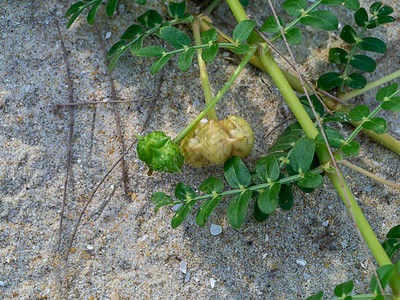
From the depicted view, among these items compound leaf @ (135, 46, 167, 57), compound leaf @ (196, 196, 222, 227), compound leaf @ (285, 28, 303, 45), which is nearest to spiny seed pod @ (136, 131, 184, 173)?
compound leaf @ (196, 196, 222, 227)

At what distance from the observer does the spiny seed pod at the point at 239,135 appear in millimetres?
1907

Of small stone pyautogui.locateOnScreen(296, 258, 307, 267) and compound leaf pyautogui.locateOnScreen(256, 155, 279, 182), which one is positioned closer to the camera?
compound leaf pyautogui.locateOnScreen(256, 155, 279, 182)

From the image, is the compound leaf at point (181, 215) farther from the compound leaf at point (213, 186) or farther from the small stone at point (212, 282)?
the small stone at point (212, 282)

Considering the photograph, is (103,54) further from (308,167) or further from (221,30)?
(308,167)

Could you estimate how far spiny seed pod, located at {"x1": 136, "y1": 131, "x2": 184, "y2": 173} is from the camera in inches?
71.4

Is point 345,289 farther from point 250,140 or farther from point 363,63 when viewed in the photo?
point 363,63

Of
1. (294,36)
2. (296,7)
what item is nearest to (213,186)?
(294,36)

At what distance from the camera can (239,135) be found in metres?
1.91

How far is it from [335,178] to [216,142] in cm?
51

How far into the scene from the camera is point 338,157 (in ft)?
5.84

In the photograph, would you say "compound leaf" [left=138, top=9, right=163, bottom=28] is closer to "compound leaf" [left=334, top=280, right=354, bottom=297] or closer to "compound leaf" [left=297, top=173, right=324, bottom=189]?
"compound leaf" [left=297, top=173, right=324, bottom=189]

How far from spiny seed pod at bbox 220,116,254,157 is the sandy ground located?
0.71 feet

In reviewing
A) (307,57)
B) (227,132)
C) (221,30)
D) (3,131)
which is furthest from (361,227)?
(3,131)

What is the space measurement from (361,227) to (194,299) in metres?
0.80
